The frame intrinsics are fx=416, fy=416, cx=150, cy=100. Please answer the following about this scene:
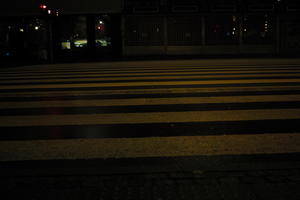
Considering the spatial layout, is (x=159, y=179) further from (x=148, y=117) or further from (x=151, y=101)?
(x=151, y=101)

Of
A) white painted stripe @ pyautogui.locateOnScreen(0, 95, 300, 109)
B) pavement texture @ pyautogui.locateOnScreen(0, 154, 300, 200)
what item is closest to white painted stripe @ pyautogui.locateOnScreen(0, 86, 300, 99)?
white painted stripe @ pyautogui.locateOnScreen(0, 95, 300, 109)

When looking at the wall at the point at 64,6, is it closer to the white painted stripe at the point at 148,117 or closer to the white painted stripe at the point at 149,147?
the white painted stripe at the point at 148,117

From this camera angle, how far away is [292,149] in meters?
4.81

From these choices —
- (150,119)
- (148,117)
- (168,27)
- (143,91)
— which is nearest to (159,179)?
(150,119)

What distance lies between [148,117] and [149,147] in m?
1.74

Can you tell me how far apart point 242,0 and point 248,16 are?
1.13 metres

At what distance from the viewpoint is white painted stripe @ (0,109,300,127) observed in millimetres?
6441

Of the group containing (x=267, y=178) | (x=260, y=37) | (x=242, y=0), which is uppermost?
(x=242, y=0)

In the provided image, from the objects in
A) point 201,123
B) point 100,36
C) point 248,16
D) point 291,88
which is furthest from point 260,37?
point 201,123

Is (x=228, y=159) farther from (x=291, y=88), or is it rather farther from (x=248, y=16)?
(x=248, y=16)

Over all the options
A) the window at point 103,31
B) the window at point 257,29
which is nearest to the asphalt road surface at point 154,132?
the window at point 103,31

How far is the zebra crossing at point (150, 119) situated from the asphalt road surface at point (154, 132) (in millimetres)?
13

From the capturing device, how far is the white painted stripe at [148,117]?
6441 millimetres

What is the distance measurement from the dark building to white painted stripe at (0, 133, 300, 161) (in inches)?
885
